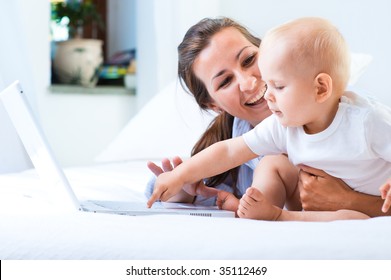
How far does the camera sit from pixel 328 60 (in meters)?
1.27

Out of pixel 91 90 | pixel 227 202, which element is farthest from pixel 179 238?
pixel 91 90

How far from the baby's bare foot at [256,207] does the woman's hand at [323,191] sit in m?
0.14

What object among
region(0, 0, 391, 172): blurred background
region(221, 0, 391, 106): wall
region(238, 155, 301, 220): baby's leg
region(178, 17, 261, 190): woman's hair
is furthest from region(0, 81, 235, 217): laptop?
region(221, 0, 391, 106): wall

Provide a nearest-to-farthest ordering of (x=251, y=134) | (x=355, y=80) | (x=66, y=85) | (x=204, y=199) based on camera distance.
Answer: (x=251, y=134), (x=204, y=199), (x=355, y=80), (x=66, y=85)

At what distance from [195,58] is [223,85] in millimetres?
95

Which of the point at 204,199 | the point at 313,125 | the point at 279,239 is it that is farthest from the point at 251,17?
the point at 279,239

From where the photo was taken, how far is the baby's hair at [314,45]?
49.5 inches

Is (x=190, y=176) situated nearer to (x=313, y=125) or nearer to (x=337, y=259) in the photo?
(x=313, y=125)

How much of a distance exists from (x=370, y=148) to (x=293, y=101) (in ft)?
0.50

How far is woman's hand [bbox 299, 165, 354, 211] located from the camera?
54.7 inches

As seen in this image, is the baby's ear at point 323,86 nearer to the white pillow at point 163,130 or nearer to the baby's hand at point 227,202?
the baby's hand at point 227,202

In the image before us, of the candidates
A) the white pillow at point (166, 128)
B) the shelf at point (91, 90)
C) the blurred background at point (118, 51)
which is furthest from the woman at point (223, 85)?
the shelf at point (91, 90)

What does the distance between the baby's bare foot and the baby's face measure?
15cm

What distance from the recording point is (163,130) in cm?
266
